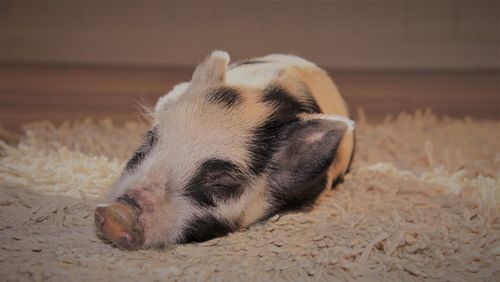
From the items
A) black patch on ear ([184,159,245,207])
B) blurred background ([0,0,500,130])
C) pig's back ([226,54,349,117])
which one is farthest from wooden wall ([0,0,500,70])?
black patch on ear ([184,159,245,207])

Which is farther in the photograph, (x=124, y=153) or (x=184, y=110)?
(x=124, y=153)

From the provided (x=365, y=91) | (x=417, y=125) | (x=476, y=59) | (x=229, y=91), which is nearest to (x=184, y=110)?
(x=229, y=91)

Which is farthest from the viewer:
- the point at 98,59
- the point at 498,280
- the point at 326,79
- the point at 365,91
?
the point at 98,59

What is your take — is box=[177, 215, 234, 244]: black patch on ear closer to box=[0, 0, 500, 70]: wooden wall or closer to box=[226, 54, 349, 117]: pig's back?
box=[226, 54, 349, 117]: pig's back

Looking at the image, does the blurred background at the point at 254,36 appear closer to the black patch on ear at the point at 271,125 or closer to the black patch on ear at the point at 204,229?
the black patch on ear at the point at 271,125

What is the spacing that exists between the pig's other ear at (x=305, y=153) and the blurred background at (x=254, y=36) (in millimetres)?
2535

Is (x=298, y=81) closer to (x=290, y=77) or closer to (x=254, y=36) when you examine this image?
(x=290, y=77)

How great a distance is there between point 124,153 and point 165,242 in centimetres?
84

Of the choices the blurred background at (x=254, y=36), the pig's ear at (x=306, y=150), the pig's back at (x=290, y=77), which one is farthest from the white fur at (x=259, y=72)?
the blurred background at (x=254, y=36)

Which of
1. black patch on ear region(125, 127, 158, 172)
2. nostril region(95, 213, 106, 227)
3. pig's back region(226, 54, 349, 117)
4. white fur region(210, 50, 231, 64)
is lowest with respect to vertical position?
nostril region(95, 213, 106, 227)

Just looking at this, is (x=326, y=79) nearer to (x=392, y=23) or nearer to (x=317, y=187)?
(x=317, y=187)

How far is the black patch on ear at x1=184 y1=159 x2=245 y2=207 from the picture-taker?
1.49 m

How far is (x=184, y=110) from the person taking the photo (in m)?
1.59

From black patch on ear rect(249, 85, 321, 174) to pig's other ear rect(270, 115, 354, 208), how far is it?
2 centimetres
